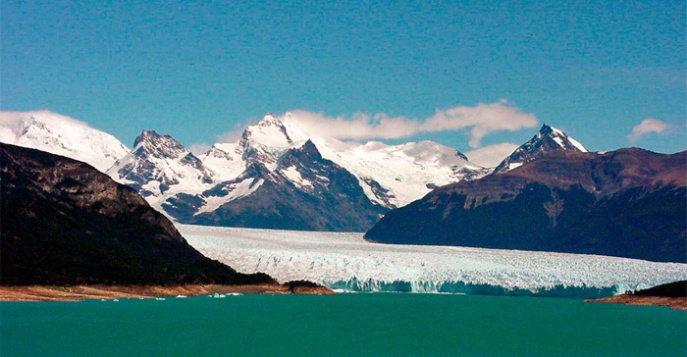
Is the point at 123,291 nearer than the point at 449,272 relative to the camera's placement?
Yes

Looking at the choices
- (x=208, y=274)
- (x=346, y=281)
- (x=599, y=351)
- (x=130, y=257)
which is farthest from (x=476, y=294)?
(x=599, y=351)

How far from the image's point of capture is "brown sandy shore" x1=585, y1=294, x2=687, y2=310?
10644cm

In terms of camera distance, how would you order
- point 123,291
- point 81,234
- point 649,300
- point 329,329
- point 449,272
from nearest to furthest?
point 329,329, point 123,291, point 81,234, point 649,300, point 449,272

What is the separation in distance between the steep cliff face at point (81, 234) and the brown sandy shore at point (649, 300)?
1556 inches

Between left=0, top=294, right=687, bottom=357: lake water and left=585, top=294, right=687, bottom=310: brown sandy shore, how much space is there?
Result: 2.38m

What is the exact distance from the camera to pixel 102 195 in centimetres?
12194

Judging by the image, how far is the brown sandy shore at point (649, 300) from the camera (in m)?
106

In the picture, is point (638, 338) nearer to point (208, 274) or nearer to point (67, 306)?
point (67, 306)

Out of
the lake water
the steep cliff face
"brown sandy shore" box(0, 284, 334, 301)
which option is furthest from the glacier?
the lake water

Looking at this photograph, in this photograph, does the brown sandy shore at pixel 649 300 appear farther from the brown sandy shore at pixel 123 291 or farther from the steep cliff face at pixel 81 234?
the steep cliff face at pixel 81 234

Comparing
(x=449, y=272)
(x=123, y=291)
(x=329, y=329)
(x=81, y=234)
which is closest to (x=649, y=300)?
(x=449, y=272)

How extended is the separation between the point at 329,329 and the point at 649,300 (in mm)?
51053

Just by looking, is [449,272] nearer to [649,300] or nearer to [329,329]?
[649,300]

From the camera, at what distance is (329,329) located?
74312 mm
